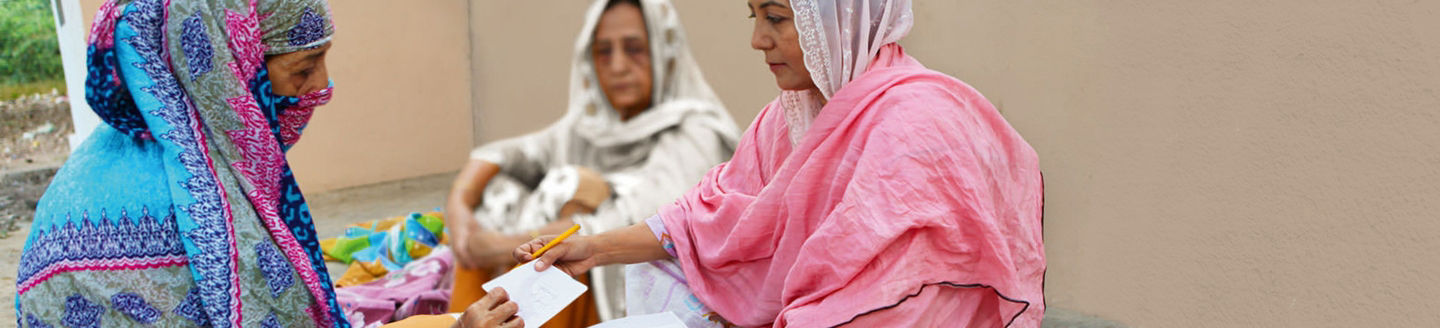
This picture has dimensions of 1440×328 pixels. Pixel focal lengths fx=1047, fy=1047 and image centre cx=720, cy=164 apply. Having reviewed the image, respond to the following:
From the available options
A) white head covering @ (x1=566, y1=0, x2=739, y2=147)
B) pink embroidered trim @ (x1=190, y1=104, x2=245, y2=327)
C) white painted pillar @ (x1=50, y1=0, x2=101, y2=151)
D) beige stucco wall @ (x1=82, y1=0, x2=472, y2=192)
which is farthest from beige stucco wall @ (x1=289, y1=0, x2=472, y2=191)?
pink embroidered trim @ (x1=190, y1=104, x2=245, y2=327)

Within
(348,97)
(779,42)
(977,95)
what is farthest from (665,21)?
(348,97)

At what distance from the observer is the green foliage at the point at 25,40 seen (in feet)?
30.8

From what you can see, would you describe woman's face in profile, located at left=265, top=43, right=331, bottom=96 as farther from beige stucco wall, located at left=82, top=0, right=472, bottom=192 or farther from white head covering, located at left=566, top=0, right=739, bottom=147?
beige stucco wall, located at left=82, top=0, right=472, bottom=192

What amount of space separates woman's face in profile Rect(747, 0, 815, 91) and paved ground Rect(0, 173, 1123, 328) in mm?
3146

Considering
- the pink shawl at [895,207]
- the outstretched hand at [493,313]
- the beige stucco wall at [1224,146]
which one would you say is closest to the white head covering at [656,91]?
the pink shawl at [895,207]

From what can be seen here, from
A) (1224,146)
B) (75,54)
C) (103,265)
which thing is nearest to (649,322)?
(103,265)

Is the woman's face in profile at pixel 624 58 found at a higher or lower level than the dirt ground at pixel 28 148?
higher

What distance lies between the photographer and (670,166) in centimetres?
248

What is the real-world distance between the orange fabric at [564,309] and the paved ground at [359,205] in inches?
82.4

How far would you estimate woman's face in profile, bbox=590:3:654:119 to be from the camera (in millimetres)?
2432

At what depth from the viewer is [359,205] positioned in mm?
6098

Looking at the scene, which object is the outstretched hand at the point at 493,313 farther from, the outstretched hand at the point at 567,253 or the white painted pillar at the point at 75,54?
the white painted pillar at the point at 75,54

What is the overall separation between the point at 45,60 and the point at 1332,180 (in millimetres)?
10448

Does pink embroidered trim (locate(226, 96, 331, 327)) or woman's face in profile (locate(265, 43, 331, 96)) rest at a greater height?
woman's face in profile (locate(265, 43, 331, 96))
